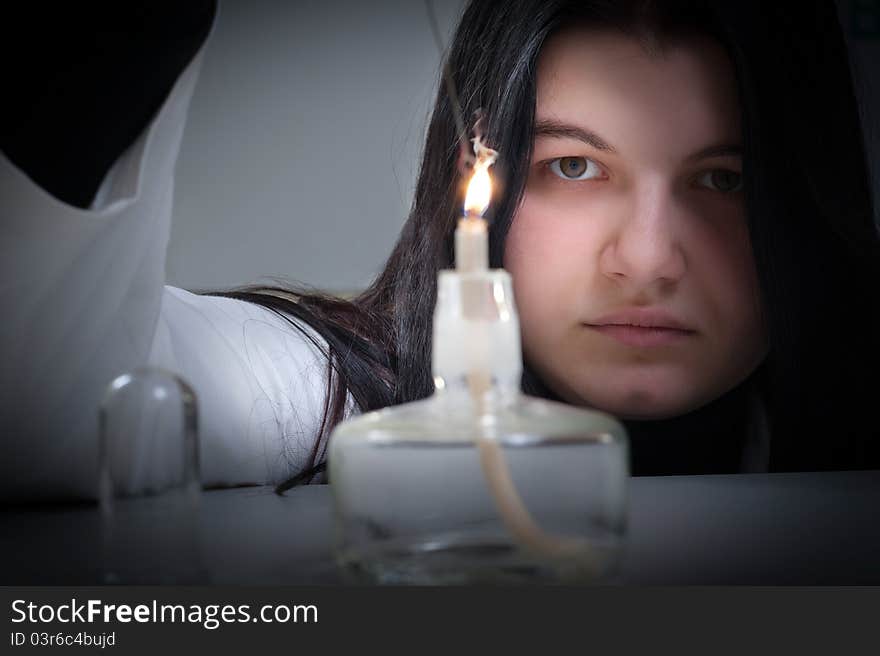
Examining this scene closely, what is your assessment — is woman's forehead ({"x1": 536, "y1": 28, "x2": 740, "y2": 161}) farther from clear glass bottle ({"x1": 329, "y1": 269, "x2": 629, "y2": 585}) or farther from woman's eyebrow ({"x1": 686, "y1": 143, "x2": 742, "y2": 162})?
clear glass bottle ({"x1": 329, "y1": 269, "x2": 629, "y2": 585})

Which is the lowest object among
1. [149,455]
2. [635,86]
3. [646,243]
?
[149,455]

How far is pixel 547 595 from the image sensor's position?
35 cm

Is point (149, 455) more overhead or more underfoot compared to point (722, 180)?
more underfoot

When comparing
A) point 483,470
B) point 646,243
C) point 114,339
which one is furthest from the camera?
point 646,243

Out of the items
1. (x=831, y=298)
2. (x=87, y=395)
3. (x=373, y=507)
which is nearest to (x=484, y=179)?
(x=373, y=507)

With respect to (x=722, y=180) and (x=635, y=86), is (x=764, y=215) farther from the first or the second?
(x=635, y=86)

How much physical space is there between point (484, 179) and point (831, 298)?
22.8 inches

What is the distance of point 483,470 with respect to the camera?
14.4 inches

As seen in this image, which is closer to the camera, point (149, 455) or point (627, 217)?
point (149, 455)

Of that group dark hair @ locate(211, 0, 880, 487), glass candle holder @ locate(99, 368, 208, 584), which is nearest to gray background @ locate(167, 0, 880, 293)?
dark hair @ locate(211, 0, 880, 487)

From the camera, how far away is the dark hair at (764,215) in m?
0.79

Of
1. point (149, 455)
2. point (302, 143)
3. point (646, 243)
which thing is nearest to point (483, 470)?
point (149, 455)

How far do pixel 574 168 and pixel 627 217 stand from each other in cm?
7

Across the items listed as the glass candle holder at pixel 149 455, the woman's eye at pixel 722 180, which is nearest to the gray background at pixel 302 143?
the woman's eye at pixel 722 180
